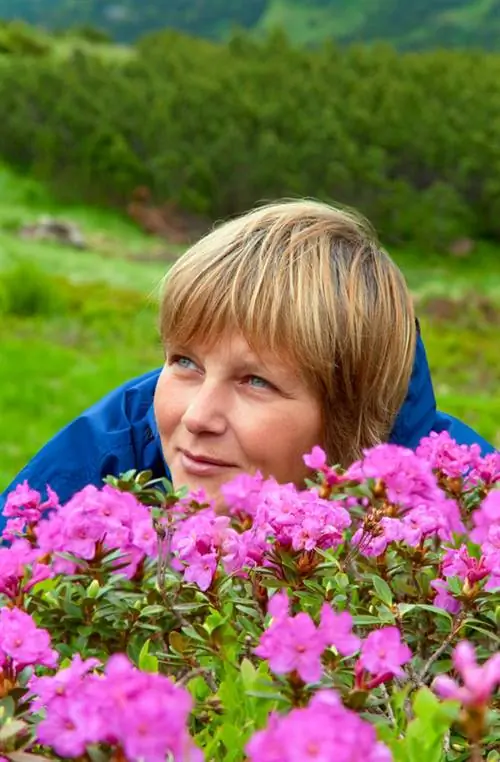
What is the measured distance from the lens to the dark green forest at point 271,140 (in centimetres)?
1980

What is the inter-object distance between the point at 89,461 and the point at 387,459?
1.69 metres

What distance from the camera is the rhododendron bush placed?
2.82 ft

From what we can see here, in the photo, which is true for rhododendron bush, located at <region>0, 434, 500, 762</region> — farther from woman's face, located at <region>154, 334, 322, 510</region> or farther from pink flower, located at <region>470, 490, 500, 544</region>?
woman's face, located at <region>154, 334, 322, 510</region>

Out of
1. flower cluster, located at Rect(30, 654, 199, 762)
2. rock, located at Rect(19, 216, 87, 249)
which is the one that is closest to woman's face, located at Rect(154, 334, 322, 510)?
flower cluster, located at Rect(30, 654, 199, 762)

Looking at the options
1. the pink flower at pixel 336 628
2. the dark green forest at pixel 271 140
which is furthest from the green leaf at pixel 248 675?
the dark green forest at pixel 271 140

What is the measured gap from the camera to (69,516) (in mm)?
1456

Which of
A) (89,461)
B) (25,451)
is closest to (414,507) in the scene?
(89,461)

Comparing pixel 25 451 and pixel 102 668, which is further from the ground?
pixel 102 668

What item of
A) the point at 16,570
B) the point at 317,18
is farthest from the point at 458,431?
the point at 317,18

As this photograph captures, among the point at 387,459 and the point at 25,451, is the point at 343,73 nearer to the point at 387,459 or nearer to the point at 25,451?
the point at 25,451

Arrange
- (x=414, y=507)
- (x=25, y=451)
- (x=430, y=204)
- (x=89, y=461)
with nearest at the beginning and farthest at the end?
1. (x=414, y=507)
2. (x=89, y=461)
3. (x=25, y=451)
4. (x=430, y=204)

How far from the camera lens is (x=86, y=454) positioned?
3127 mm

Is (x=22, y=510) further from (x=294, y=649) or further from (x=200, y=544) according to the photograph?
(x=294, y=649)

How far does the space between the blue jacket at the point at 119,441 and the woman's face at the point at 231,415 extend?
1.53ft
